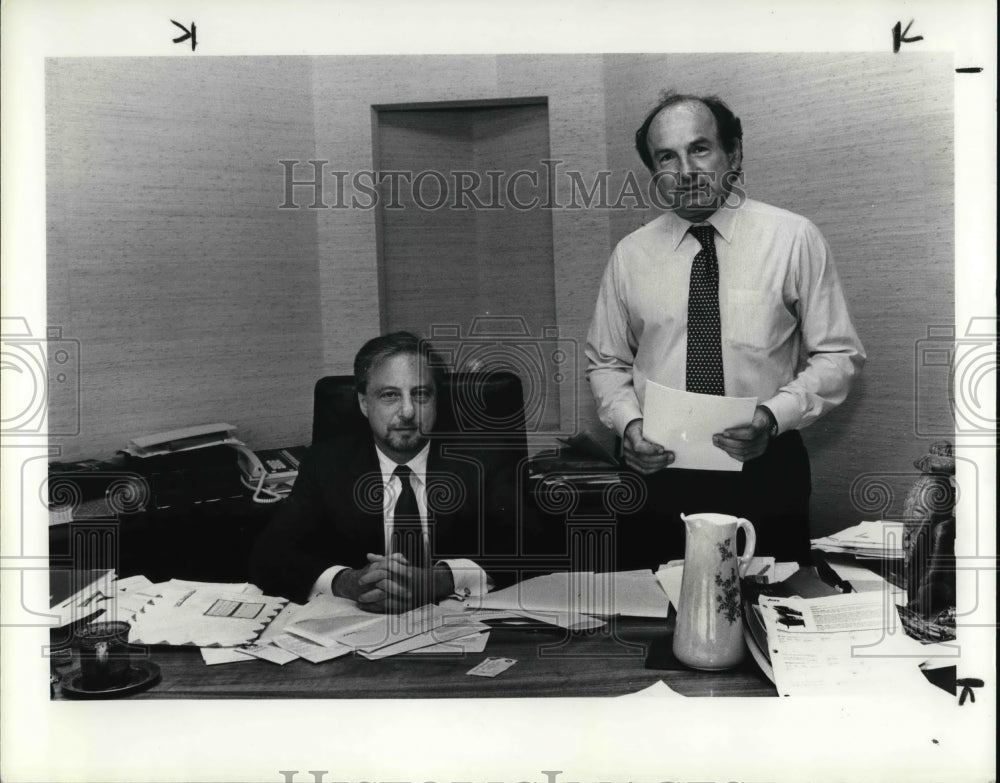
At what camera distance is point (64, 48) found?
1746 millimetres

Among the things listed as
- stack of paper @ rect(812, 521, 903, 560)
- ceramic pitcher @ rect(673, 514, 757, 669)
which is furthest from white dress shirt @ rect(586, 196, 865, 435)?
ceramic pitcher @ rect(673, 514, 757, 669)

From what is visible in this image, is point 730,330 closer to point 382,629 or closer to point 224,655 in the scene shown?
point 382,629

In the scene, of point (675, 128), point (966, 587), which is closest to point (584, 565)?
point (966, 587)

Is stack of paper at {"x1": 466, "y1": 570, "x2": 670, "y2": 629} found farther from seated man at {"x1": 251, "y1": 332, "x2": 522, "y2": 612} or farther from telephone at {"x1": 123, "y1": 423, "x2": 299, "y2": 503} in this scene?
telephone at {"x1": 123, "y1": 423, "x2": 299, "y2": 503}

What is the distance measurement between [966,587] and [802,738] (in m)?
0.44

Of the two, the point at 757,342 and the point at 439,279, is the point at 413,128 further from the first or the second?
the point at 757,342

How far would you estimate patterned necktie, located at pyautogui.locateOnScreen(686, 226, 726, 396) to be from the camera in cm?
174

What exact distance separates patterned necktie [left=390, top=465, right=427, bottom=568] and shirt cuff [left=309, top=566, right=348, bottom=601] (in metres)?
0.12

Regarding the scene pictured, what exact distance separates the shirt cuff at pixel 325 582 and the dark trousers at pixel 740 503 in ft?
1.79

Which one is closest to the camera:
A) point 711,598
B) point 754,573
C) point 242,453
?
point 711,598

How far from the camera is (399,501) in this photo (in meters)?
1.75

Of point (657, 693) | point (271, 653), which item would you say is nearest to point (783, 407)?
point (657, 693)

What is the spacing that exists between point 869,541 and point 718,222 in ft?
2.24

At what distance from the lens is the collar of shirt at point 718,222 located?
5.73 feet
